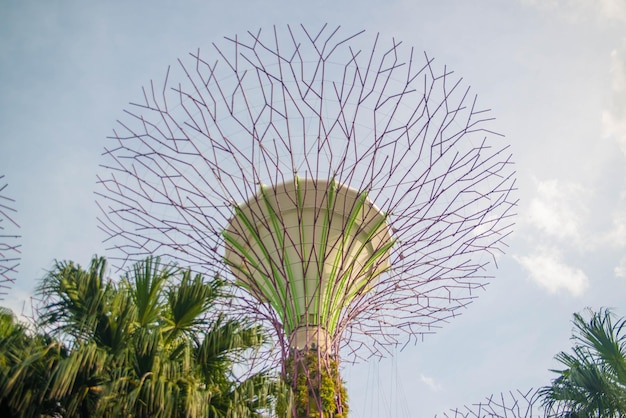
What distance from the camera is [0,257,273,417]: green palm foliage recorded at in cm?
849

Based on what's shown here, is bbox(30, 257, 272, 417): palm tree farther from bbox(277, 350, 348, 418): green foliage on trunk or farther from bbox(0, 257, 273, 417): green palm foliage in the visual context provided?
bbox(277, 350, 348, 418): green foliage on trunk

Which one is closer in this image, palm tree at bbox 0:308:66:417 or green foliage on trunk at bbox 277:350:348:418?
palm tree at bbox 0:308:66:417

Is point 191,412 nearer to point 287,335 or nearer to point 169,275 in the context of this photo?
point 169,275

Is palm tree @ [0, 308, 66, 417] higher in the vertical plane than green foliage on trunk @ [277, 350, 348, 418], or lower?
lower

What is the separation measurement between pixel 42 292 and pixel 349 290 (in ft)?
24.5

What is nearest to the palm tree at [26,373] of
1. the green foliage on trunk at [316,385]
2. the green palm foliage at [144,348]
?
the green palm foliage at [144,348]

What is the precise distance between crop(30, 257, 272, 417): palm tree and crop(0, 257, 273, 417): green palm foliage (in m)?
0.01

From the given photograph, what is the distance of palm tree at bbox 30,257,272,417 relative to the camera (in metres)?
8.50

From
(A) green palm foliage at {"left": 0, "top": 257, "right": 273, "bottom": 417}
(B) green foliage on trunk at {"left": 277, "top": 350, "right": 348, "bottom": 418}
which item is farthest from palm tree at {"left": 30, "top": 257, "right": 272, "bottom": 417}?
(B) green foliage on trunk at {"left": 277, "top": 350, "right": 348, "bottom": 418}

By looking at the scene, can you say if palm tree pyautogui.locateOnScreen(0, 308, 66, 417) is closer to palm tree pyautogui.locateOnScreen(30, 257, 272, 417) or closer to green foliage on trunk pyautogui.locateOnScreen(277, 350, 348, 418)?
palm tree pyautogui.locateOnScreen(30, 257, 272, 417)

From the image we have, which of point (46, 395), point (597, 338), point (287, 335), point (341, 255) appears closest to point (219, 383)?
point (46, 395)

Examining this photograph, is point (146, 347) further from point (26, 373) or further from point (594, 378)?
point (594, 378)

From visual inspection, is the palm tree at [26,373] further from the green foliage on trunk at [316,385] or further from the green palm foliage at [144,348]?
the green foliage on trunk at [316,385]

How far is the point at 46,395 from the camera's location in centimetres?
849
